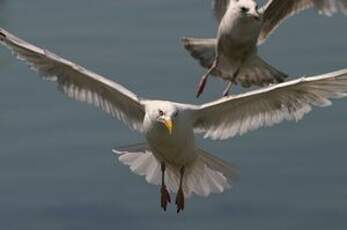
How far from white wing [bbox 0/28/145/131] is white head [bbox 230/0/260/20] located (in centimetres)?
140

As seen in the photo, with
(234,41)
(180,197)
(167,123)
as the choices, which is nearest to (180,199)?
(180,197)

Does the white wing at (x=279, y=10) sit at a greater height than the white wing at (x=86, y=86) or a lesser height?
greater

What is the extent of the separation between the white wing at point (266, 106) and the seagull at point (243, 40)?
0.88 m

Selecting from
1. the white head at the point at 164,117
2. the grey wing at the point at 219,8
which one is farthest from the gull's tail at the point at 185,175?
the grey wing at the point at 219,8

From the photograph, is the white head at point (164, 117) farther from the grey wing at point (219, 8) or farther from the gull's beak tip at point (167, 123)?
the grey wing at point (219, 8)

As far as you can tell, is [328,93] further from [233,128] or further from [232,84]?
[232,84]

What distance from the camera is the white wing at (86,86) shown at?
1279 cm

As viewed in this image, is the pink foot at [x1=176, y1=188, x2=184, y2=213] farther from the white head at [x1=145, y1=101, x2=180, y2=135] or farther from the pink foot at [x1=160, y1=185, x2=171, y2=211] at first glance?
the white head at [x1=145, y1=101, x2=180, y2=135]

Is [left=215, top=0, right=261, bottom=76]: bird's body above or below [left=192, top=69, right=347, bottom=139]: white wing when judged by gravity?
above

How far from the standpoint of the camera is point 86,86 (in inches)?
513

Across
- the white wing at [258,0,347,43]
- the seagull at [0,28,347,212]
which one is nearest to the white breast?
the seagull at [0,28,347,212]

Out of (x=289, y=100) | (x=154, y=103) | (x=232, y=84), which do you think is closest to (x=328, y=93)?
(x=289, y=100)

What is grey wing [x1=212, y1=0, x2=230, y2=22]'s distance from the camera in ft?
47.5

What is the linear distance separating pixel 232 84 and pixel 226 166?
5.22 ft
